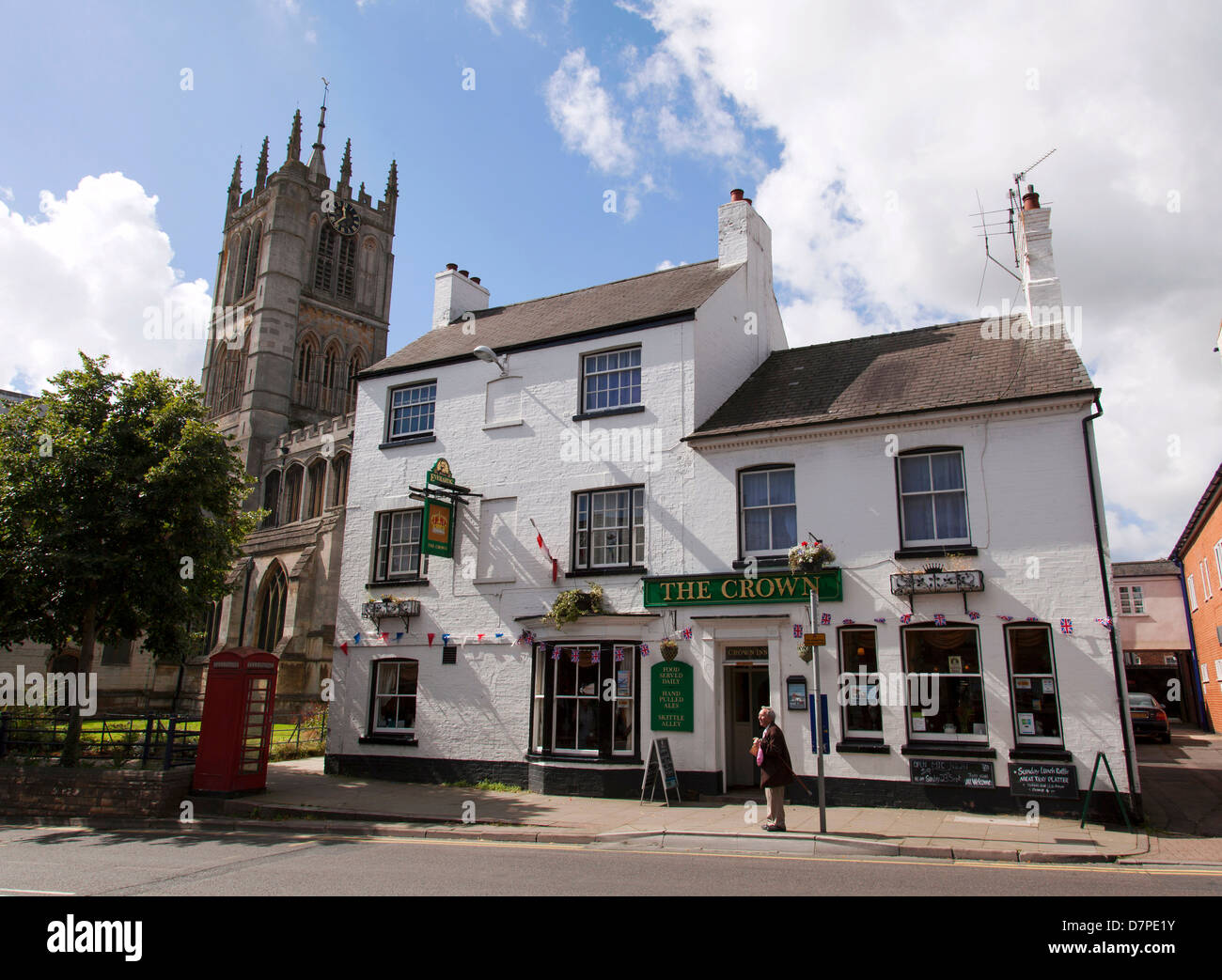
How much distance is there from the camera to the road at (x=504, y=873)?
8.13 meters

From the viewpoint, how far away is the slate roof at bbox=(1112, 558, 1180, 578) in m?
39.5

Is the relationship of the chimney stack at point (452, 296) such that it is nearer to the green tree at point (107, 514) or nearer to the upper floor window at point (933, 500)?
the green tree at point (107, 514)

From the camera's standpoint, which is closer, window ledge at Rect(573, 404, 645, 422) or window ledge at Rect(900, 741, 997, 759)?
window ledge at Rect(900, 741, 997, 759)

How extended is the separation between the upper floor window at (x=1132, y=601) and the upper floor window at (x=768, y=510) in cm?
3346

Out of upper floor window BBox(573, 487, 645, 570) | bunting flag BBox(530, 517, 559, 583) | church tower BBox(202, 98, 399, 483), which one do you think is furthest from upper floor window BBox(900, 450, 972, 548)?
church tower BBox(202, 98, 399, 483)

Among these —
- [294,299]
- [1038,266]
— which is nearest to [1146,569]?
[1038,266]

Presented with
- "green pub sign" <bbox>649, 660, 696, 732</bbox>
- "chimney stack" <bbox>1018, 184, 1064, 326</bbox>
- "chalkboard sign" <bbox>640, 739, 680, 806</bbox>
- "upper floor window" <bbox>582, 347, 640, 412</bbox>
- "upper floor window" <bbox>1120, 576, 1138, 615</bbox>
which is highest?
"chimney stack" <bbox>1018, 184, 1064, 326</bbox>

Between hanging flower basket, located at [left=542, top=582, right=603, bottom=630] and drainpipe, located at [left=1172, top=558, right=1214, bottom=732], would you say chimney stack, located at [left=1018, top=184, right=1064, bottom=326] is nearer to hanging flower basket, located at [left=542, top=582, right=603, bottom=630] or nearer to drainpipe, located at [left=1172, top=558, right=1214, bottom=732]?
hanging flower basket, located at [left=542, top=582, right=603, bottom=630]

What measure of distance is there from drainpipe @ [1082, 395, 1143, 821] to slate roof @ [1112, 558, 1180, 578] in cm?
3225

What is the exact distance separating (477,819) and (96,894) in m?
5.76

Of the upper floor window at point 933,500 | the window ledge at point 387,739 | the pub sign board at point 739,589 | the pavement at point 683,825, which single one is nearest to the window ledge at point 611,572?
the pub sign board at point 739,589

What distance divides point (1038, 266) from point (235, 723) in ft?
56.2

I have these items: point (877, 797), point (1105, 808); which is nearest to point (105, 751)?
point (877, 797)
